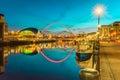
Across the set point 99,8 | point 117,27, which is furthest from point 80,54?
point 117,27

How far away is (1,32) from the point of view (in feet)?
450

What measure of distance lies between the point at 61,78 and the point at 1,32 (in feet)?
388

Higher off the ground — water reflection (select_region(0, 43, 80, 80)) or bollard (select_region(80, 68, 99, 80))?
bollard (select_region(80, 68, 99, 80))

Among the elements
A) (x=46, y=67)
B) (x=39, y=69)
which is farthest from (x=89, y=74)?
(x=46, y=67)

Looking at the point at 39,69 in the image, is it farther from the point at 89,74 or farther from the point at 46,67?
the point at 89,74

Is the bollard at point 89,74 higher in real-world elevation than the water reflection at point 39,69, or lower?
higher

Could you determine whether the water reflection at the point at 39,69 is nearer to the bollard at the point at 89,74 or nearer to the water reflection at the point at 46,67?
the water reflection at the point at 46,67

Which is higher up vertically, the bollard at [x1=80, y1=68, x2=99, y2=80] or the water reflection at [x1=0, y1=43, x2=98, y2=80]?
the bollard at [x1=80, y1=68, x2=99, y2=80]

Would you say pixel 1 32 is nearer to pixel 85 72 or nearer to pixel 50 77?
pixel 50 77

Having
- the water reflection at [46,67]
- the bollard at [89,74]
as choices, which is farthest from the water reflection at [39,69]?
the bollard at [89,74]

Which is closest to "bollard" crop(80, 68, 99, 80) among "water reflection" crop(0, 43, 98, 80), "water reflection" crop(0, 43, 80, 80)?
"water reflection" crop(0, 43, 98, 80)

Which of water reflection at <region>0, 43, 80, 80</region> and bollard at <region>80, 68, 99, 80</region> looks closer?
bollard at <region>80, 68, 99, 80</region>

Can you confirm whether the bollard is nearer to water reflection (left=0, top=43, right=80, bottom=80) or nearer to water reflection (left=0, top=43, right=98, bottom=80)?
water reflection (left=0, top=43, right=98, bottom=80)

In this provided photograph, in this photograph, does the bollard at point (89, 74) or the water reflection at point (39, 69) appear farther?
the water reflection at point (39, 69)
